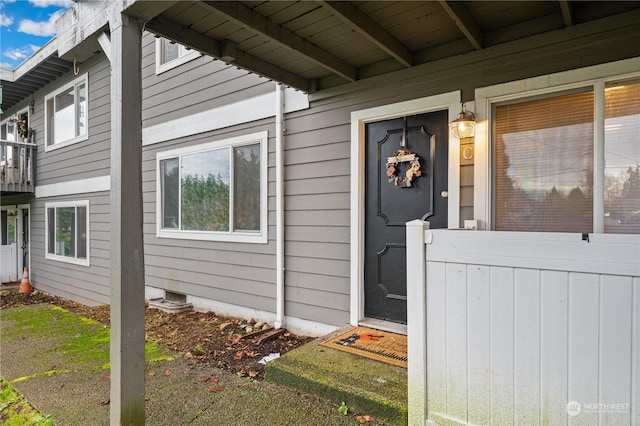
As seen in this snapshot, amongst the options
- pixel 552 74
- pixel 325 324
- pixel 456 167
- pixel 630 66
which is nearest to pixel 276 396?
pixel 325 324

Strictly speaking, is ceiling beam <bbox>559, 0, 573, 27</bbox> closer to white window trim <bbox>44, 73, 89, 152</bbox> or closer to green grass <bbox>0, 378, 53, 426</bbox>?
green grass <bbox>0, 378, 53, 426</bbox>

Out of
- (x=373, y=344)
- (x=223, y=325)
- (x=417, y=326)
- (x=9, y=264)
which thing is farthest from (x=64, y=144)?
(x=417, y=326)

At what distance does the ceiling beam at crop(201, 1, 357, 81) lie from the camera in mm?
2352

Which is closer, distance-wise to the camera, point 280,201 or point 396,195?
point 396,195

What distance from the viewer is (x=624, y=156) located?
236 centimetres

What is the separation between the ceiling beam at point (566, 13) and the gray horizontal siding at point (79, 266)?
23.2 feet

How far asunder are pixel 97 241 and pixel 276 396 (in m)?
6.12

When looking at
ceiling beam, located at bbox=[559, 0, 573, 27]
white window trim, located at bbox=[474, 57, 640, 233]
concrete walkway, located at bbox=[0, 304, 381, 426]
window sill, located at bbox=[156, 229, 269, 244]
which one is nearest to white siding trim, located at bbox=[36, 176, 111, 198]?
window sill, located at bbox=[156, 229, 269, 244]

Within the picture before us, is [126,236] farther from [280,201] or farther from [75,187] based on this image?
[75,187]

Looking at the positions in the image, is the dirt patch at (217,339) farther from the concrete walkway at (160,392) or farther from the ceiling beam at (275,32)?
the ceiling beam at (275,32)

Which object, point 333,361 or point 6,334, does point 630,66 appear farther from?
point 6,334

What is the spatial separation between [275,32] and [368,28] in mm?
690

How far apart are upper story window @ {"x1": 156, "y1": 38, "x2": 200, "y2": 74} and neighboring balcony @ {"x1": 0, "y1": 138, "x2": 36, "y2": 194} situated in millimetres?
5108

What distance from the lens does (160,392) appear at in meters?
2.60
